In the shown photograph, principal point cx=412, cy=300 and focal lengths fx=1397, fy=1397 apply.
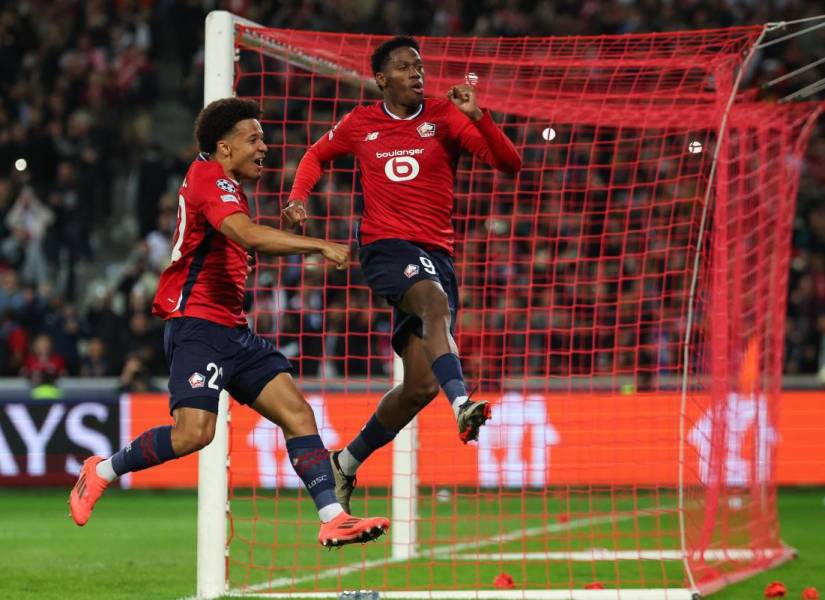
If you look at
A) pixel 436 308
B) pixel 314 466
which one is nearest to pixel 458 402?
pixel 436 308

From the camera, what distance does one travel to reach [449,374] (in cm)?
642

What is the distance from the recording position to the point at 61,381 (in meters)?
14.7

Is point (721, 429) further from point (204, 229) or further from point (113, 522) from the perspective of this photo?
point (113, 522)

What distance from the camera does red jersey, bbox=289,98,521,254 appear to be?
22.7 feet

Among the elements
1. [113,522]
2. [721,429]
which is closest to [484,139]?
[721,429]

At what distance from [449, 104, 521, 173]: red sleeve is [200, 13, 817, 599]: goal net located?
0.23 meters

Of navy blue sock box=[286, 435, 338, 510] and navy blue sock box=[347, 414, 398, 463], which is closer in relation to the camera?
navy blue sock box=[286, 435, 338, 510]

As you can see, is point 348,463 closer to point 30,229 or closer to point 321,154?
point 321,154

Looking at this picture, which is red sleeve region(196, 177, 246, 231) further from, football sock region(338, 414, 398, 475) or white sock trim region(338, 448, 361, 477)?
white sock trim region(338, 448, 361, 477)

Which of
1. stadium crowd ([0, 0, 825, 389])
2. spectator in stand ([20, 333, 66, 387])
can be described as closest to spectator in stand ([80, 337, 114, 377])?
stadium crowd ([0, 0, 825, 389])

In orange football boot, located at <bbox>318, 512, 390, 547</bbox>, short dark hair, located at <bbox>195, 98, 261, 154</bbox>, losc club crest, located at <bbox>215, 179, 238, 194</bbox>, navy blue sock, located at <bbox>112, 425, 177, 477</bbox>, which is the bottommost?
orange football boot, located at <bbox>318, 512, 390, 547</bbox>

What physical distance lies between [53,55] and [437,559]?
1185cm

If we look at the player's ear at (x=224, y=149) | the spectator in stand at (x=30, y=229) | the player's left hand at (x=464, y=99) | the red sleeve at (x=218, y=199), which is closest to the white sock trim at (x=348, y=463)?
the red sleeve at (x=218, y=199)

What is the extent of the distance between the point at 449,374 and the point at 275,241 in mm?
1051
